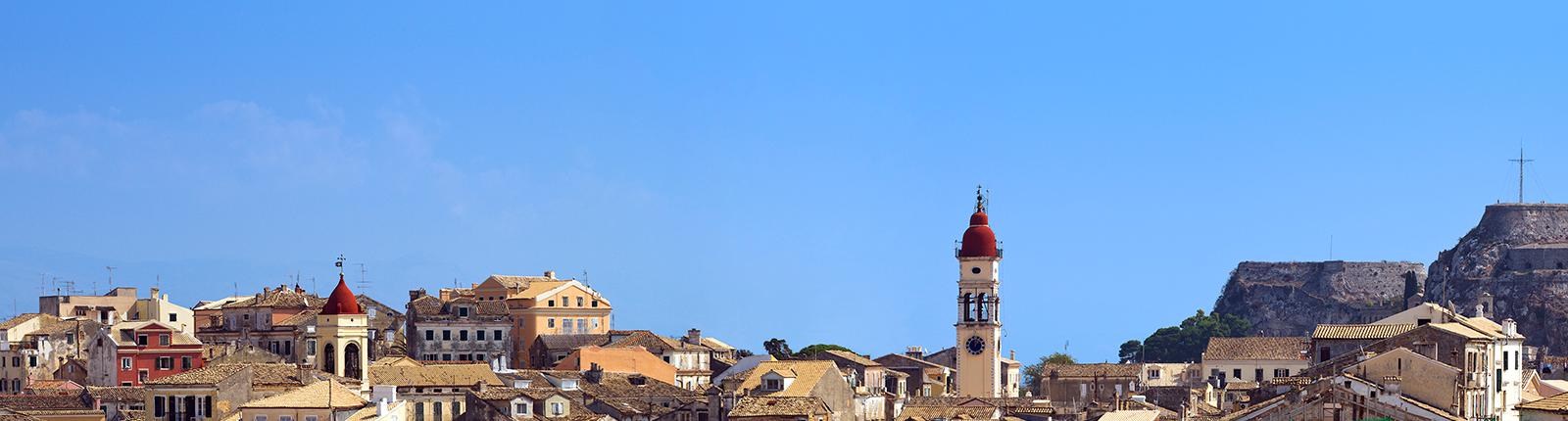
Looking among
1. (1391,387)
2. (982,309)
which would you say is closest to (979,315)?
(982,309)

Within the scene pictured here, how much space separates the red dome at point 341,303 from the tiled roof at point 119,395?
885 cm

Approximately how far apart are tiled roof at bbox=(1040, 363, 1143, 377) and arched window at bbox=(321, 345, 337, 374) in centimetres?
4582

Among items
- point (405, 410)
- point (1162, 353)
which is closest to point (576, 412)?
point (405, 410)

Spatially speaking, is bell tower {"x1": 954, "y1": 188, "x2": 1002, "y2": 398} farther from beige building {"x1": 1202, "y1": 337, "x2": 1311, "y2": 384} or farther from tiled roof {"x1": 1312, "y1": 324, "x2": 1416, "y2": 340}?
tiled roof {"x1": 1312, "y1": 324, "x2": 1416, "y2": 340}

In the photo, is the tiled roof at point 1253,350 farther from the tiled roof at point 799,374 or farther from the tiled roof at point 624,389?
the tiled roof at point 799,374

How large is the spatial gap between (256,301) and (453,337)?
969 centimetres

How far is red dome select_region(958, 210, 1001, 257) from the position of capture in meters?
124

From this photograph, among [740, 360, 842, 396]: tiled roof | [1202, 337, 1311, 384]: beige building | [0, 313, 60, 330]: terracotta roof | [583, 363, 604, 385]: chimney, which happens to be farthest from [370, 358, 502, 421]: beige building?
[1202, 337, 1311, 384]: beige building

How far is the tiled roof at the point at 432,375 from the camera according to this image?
3821 inches

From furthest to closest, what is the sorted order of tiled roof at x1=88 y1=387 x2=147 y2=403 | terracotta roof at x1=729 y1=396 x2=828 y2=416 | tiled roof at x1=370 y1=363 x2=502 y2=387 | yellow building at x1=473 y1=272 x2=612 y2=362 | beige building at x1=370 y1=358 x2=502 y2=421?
1. yellow building at x1=473 y1=272 x2=612 y2=362
2. tiled roof at x1=370 y1=363 x2=502 y2=387
3. tiled roof at x1=88 y1=387 x2=147 y2=403
4. beige building at x1=370 y1=358 x2=502 y2=421
5. terracotta roof at x1=729 y1=396 x2=828 y2=416

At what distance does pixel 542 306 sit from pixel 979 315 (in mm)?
21504

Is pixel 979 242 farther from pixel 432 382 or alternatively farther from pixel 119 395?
pixel 119 395

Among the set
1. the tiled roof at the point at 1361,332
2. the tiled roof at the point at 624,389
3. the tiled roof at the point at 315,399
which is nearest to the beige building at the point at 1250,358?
the tiled roof at the point at 624,389

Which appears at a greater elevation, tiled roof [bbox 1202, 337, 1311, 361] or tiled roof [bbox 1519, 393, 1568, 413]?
tiled roof [bbox 1519, 393, 1568, 413]
